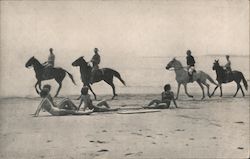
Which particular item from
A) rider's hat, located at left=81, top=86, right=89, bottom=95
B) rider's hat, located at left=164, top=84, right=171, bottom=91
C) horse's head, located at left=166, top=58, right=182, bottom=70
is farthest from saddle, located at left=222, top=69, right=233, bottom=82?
rider's hat, located at left=81, top=86, right=89, bottom=95

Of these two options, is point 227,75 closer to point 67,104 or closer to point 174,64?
point 174,64

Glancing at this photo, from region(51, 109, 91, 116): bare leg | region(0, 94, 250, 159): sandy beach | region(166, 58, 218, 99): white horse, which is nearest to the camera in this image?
region(0, 94, 250, 159): sandy beach

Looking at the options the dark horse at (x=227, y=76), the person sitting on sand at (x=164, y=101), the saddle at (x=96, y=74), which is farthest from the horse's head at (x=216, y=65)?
the saddle at (x=96, y=74)

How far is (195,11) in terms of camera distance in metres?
4.66

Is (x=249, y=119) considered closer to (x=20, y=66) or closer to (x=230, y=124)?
(x=230, y=124)

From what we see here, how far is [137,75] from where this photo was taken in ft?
15.2

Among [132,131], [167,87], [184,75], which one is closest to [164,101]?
[167,87]

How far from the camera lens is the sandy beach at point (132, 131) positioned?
4.40m

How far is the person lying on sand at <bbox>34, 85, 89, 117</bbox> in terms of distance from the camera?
450 cm

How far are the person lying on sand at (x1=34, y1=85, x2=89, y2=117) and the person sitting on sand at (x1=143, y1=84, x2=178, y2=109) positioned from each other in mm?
666

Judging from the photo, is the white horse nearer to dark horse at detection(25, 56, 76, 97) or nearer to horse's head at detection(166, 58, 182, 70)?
horse's head at detection(166, 58, 182, 70)

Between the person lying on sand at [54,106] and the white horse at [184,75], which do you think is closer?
the person lying on sand at [54,106]

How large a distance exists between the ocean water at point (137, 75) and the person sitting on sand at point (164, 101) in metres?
0.05

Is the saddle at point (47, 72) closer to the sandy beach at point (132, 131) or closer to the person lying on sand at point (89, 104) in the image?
the sandy beach at point (132, 131)
